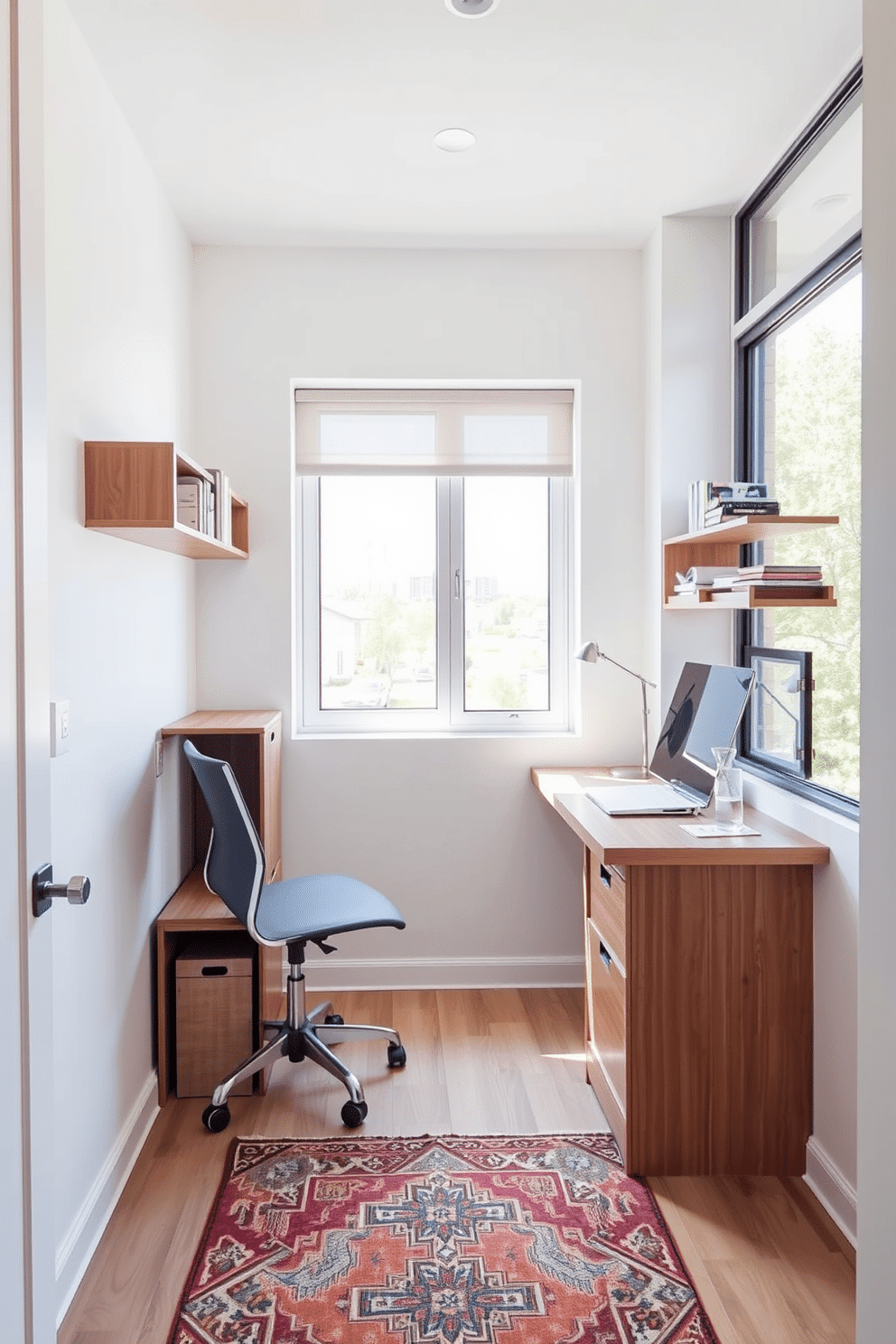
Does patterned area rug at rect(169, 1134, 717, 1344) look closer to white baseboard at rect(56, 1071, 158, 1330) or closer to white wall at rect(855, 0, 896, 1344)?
white baseboard at rect(56, 1071, 158, 1330)

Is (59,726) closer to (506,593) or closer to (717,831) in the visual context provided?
(717,831)

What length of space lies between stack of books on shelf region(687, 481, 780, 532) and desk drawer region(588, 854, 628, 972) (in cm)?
105

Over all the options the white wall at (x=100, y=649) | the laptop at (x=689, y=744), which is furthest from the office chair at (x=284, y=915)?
the laptop at (x=689, y=744)

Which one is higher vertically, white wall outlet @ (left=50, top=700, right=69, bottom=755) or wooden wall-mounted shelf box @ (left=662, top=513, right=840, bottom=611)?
wooden wall-mounted shelf box @ (left=662, top=513, right=840, bottom=611)

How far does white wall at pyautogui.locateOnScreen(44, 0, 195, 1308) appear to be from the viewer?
6.18 ft

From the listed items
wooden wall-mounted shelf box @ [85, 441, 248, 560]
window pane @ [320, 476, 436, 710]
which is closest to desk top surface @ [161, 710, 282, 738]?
window pane @ [320, 476, 436, 710]

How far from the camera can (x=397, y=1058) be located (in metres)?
2.79

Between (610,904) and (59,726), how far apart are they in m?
1.44

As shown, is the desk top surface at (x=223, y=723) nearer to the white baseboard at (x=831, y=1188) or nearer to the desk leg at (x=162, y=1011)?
the desk leg at (x=162, y=1011)

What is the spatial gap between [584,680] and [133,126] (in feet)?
7.43

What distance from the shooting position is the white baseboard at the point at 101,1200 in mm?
1814

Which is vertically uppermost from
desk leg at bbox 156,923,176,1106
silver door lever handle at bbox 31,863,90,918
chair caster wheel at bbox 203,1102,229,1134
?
silver door lever handle at bbox 31,863,90,918

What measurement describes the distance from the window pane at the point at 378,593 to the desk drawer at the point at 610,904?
1177 millimetres

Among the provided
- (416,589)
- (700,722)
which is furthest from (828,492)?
(416,589)
